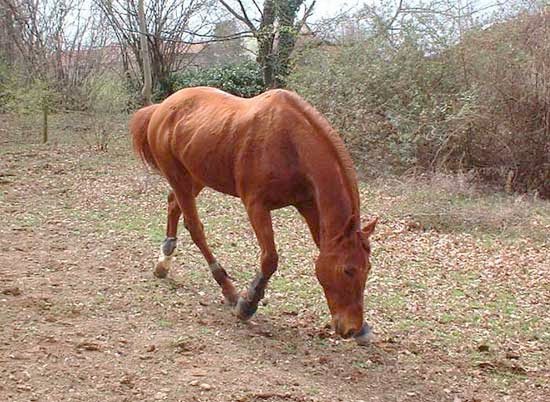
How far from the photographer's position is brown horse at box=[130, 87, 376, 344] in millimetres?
3770

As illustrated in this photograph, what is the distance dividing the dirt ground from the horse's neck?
78 centimetres

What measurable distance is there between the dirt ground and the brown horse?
35 cm

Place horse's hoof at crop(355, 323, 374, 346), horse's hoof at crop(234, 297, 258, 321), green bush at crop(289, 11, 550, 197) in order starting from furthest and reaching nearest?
green bush at crop(289, 11, 550, 197), horse's hoof at crop(234, 297, 258, 321), horse's hoof at crop(355, 323, 374, 346)

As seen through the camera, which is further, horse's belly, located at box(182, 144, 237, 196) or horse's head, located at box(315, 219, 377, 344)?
horse's belly, located at box(182, 144, 237, 196)

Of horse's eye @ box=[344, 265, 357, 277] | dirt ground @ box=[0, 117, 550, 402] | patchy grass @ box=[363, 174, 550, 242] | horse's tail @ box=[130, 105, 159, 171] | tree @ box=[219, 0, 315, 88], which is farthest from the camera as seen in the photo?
tree @ box=[219, 0, 315, 88]

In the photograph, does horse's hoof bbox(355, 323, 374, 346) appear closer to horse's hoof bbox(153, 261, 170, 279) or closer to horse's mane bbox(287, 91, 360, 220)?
horse's mane bbox(287, 91, 360, 220)

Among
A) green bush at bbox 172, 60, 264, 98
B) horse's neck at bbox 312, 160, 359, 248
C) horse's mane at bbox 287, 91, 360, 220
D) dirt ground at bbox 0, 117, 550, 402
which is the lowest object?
dirt ground at bbox 0, 117, 550, 402

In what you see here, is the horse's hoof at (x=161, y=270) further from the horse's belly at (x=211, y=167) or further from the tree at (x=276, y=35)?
the tree at (x=276, y=35)

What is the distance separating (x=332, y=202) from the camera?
12.6ft

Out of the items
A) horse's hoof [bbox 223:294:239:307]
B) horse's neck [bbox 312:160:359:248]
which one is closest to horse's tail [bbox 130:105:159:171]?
horse's hoof [bbox 223:294:239:307]

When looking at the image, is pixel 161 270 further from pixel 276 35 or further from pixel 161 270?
pixel 276 35

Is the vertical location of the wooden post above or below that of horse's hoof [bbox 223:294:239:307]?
above

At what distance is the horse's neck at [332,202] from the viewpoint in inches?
150

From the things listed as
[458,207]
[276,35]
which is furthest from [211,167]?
[276,35]
